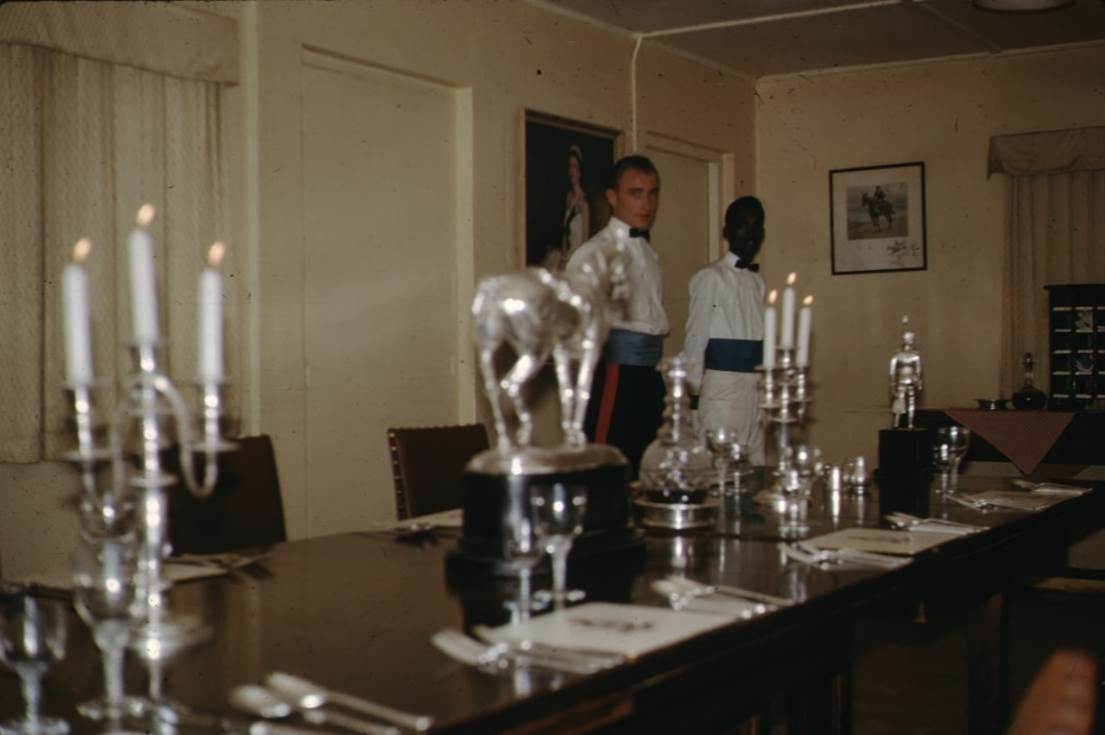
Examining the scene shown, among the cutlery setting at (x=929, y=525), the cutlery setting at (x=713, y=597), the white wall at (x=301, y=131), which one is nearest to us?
the cutlery setting at (x=713, y=597)

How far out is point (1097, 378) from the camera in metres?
6.24

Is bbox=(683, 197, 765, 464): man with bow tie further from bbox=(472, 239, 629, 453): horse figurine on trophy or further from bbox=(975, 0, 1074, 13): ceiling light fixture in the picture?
bbox=(472, 239, 629, 453): horse figurine on trophy

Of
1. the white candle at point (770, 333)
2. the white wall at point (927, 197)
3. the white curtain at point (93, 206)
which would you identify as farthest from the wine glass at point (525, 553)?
the white wall at point (927, 197)

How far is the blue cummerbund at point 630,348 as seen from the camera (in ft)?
18.4

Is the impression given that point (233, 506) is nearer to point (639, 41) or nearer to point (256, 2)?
point (256, 2)

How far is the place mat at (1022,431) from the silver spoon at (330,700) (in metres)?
4.83

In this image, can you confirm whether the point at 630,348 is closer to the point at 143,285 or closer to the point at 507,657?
the point at 507,657

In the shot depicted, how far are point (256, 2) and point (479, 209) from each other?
4.50 ft

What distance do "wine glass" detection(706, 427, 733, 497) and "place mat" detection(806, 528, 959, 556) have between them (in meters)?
0.62

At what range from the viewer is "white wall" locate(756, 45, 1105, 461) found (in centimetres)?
707

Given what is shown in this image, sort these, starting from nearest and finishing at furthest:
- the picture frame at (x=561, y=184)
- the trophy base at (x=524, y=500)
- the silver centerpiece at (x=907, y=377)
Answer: the trophy base at (x=524, y=500) → the silver centerpiece at (x=907, y=377) → the picture frame at (x=561, y=184)

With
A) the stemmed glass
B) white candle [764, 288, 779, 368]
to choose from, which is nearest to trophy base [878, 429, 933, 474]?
the stemmed glass

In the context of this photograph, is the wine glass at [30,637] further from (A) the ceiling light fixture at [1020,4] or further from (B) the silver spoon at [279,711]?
(A) the ceiling light fixture at [1020,4]

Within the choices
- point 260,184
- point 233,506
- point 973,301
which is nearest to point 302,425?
point 260,184
